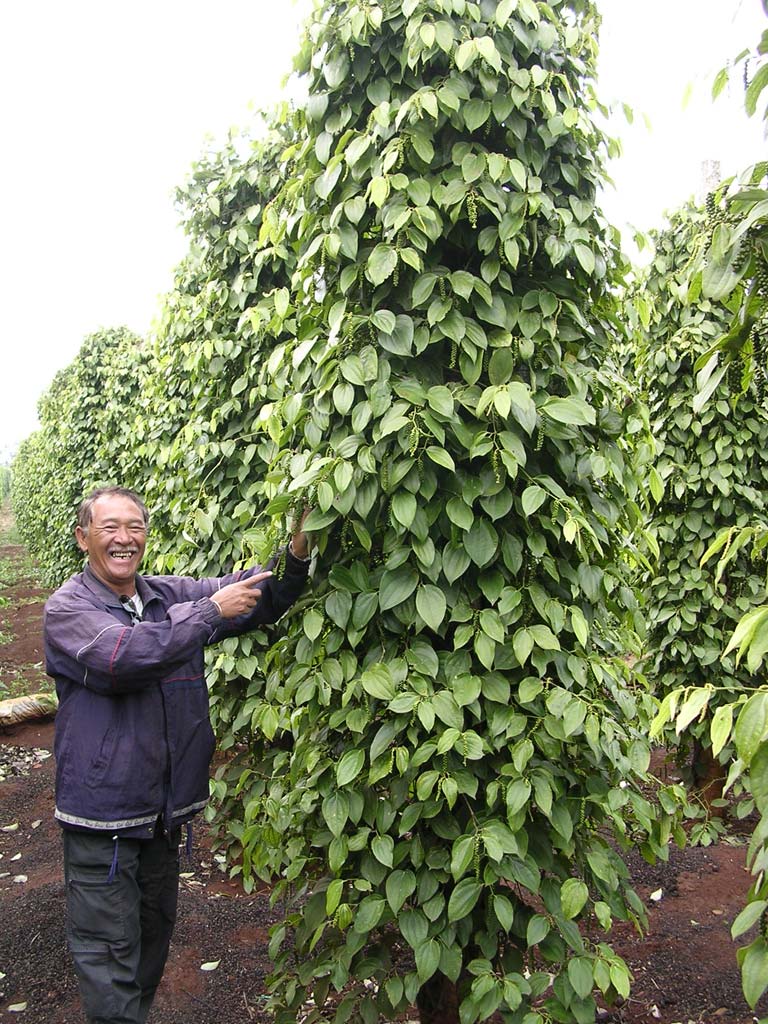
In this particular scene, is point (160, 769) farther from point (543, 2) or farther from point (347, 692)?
point (543, 2)

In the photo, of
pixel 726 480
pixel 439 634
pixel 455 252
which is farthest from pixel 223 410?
pixel 726 480

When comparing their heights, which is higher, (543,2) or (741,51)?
(543,2)

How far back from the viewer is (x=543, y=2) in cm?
193

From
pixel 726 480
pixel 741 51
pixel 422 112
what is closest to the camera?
pixel 741 51

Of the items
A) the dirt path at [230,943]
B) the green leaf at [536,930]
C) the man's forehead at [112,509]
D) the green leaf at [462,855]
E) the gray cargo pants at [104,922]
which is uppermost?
the man's forehead at [112,509]

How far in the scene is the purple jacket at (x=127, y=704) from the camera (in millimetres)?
2037

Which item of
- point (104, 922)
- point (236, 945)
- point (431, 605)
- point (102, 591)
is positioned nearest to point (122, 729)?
point (102, 591)

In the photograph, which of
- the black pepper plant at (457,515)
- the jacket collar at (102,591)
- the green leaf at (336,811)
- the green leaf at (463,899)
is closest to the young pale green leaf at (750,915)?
the black pepper plant at (457,515)

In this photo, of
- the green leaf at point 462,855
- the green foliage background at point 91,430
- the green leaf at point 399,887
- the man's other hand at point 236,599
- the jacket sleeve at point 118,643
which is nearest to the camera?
the green leaf at point 462,855

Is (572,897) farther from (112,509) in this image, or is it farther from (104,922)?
(112,509)

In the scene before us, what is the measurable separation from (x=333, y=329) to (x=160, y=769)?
1217 mm

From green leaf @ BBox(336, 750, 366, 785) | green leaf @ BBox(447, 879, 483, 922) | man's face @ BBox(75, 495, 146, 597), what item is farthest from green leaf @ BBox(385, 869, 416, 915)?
man's face @ BBox(75, 495, 146, 597)

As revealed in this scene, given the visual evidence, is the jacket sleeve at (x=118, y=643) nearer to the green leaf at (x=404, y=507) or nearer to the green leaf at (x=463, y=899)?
the green leaf at (x=404, y=507)

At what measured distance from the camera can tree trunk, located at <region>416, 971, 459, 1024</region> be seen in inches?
84.9
